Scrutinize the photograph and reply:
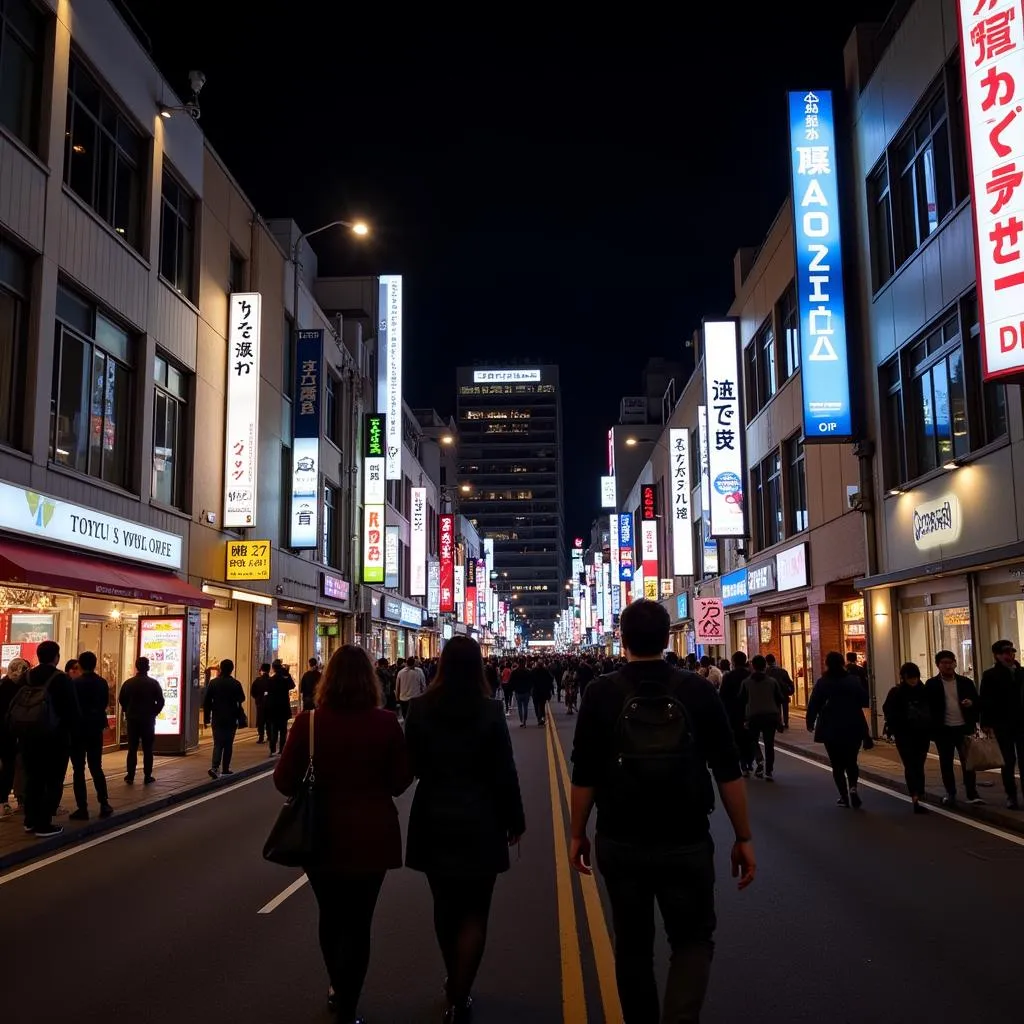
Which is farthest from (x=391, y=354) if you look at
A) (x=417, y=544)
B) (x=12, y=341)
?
(x=12, y=341)

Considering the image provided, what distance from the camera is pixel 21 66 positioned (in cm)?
1600

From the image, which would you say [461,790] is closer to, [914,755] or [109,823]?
[109,823]

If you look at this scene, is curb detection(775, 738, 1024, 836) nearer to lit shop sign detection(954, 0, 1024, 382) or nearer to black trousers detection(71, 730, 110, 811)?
lit shop sign detection(954, 0, 1024, 382)

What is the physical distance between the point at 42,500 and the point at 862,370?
16.9 m

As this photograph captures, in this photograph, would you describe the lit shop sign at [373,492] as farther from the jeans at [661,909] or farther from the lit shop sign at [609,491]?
the lit shop sign at [609,491]

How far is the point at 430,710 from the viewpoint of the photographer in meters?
5.16

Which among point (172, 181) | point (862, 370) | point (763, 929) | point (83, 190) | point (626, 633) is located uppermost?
point (172, 181)

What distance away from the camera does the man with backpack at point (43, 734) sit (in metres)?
11.1

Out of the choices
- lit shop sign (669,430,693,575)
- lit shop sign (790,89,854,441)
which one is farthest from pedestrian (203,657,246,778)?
lit shop sign (669,430,693,575)

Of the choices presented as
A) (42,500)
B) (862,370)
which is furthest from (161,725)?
(862,370)

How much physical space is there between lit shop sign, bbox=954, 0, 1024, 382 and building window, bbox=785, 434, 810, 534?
14.3m

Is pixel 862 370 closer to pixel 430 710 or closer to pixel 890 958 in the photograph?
pixel 890 958

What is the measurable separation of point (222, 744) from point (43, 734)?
580 centimetres

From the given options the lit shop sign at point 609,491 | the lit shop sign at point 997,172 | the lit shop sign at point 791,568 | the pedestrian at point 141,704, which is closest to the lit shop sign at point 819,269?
the lit shop sign at point 791,568
